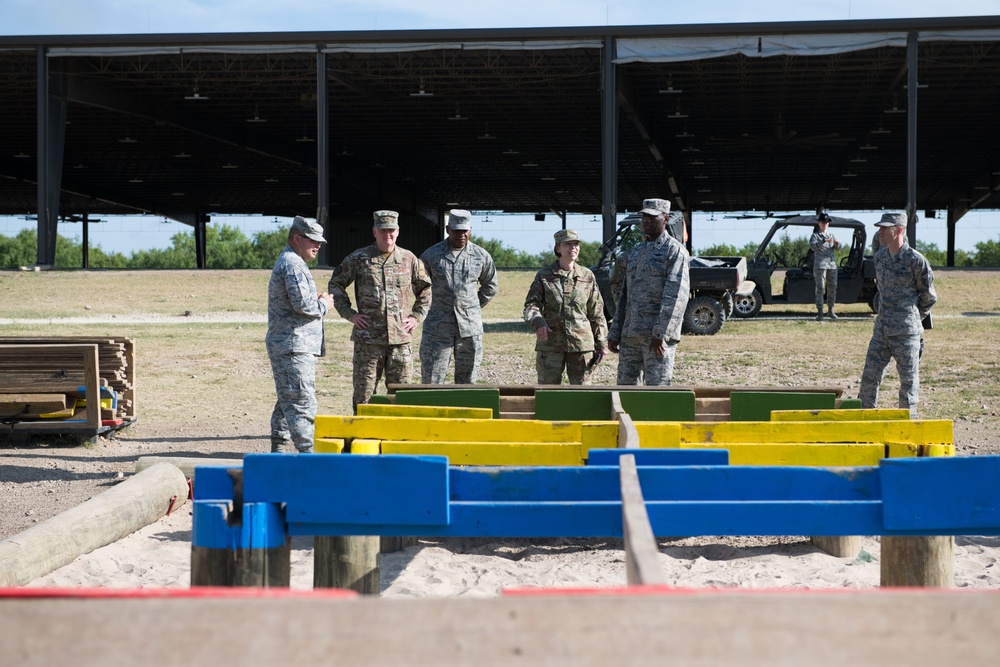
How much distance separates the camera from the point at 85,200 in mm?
47969

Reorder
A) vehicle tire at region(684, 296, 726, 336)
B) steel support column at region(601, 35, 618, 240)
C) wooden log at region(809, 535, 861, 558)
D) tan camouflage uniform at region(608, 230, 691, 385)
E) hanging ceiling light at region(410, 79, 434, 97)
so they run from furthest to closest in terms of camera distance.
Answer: hanging ceiling light at region(410, 79, 434, 97), steel support column at region(601, 35, 618, 240), vehicle tire at region(684, 296, 726, 336), tan camouflage uniform at region(608, 230, 691, 385), wooden log at region(809, 535, 861, 558)

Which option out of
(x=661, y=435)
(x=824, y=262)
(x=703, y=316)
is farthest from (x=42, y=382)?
(x=824, y=262)

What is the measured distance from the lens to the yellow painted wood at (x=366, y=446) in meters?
3.69

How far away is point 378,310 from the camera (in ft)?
24.7

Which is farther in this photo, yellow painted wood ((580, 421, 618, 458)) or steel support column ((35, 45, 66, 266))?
steel support column ((35, 45, 66, 266))

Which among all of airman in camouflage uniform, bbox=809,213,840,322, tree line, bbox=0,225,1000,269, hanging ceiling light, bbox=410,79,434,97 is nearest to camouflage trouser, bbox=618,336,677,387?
airman in camouflage uniform, bbox=809,213,840,322

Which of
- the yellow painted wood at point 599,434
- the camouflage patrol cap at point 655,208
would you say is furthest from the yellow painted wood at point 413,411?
the camouflage patrol cap at point 655,208

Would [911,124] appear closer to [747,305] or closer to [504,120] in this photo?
[747,305]

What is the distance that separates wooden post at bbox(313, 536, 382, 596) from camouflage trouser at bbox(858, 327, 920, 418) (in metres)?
5.22

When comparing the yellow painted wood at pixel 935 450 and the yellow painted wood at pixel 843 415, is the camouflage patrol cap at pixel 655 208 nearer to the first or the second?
the yellow painted wood at pixel 843 415

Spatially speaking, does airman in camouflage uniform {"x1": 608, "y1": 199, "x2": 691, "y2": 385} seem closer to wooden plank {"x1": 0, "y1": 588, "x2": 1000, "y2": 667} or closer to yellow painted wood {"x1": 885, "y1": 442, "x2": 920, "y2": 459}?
yellow painted wood {"x1": 885, "y1": 442, "x2": 920, "y2": 459}

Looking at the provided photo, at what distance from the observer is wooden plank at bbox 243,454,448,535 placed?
9.11 ft

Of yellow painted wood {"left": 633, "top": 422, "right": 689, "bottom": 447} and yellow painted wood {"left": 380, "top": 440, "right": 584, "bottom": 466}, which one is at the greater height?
yellow painted wood {"left": 633, "top": 422, "right": 689, "bottom": 447}

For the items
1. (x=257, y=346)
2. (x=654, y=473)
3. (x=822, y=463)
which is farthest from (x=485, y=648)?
(x=257, y=346)
